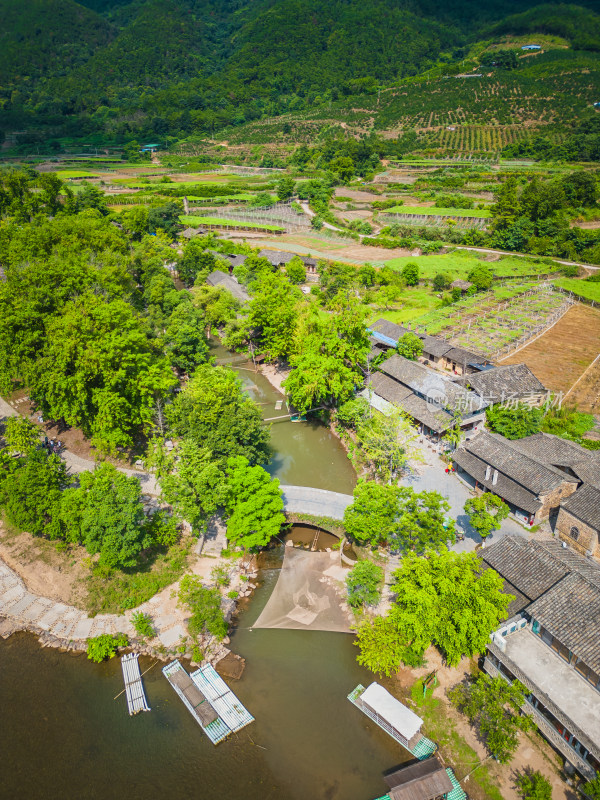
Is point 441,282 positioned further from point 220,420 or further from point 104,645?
point 104,645

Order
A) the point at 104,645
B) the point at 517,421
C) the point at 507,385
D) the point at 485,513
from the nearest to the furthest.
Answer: the point at 104,645, the point at 485,513, the point at 517,421, the point at 507,385

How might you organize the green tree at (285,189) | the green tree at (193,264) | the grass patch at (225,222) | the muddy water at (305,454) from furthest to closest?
1. the green tree at (285,189)
2. the grass patch at (225,222)
3. the green tree at (193,264)
4. the muddy water at (305,454)

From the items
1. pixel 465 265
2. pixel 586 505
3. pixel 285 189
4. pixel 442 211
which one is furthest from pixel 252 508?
pixel 285 189

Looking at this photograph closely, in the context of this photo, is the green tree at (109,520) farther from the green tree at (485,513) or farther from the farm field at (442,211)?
the farm field at (442,211)

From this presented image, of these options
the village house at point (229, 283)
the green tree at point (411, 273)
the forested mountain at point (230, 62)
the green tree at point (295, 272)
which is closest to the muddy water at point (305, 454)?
the village house at point (229, 283)

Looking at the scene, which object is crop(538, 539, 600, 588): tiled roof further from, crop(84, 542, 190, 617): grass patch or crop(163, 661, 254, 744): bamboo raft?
crop(84, 542, 190, 617): grass patch

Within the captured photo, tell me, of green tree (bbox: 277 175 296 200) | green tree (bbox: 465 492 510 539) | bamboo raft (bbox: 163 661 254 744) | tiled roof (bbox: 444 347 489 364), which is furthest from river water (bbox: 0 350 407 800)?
green tree (bbox: 277 175 296 200)
